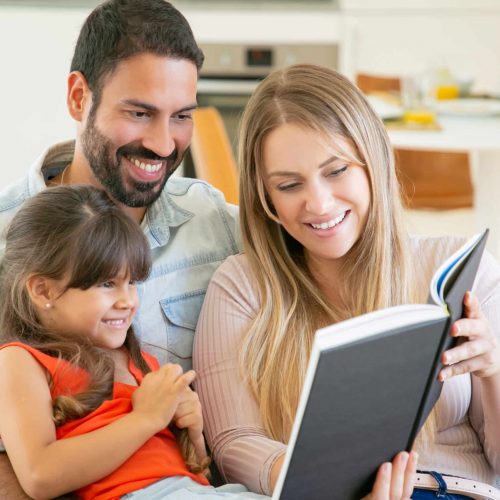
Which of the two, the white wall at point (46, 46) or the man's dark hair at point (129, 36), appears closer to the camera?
the man's dark hair at point (129, 36)

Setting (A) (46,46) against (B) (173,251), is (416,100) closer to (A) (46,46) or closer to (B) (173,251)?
(B) (173,251)

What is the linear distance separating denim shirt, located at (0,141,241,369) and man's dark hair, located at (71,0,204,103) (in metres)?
0.23

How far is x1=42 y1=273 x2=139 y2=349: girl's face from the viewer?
5.20 ft

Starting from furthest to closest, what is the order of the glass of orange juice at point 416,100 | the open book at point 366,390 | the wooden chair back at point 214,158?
1. the glass of orange juice at point 416,100
2. the wooden chair back at point 214,158
3. the open book at point 366,390

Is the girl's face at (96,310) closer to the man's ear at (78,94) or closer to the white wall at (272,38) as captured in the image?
the man's ear at (78,94)

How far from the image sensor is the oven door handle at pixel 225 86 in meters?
5.66

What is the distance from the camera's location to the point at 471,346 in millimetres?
1458

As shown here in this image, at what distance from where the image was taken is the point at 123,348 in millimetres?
1728

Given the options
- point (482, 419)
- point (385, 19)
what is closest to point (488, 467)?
point (482, 419)

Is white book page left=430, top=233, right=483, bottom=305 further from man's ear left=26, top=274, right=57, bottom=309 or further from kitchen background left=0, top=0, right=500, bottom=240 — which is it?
kitchen background left=0, top=0, right=500, bottom=240

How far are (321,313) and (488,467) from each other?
405 mm

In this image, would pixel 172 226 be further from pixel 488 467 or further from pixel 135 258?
pixel 488 467

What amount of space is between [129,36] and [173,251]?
1.39 feet

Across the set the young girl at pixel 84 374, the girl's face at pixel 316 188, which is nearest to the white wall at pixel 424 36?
the girl's face at pixel 316 188
